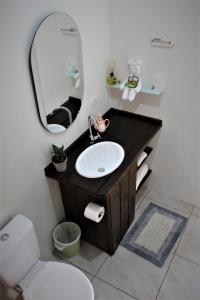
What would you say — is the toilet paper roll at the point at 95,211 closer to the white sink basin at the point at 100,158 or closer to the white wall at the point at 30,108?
the white sink basin at the point at 100,158

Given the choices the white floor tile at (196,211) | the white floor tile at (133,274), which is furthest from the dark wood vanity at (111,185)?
the white floor tile at (196,211)

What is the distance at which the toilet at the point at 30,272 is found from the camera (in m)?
1.56

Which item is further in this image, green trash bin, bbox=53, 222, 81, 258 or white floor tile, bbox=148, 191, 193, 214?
white floor tile, bbox=148, 191, 193, 214

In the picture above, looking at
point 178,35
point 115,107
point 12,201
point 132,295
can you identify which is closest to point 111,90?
point 115,107

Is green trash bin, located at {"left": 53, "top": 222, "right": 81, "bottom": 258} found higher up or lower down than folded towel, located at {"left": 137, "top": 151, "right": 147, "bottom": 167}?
lower down

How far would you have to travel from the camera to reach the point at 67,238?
2312 mm

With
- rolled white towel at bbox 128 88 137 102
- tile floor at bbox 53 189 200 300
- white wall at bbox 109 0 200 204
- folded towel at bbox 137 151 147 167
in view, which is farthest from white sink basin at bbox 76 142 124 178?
tile floor at bbox 53 189 200 300

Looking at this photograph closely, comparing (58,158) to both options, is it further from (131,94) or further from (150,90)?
(150,90)

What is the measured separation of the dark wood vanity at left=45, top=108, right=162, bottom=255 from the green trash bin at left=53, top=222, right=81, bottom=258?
0.22ft

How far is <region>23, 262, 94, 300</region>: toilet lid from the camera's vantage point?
159 centimetres

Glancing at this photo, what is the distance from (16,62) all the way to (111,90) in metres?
1.10

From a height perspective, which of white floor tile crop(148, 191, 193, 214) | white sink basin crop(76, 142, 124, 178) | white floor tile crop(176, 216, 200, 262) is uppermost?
white sink basin crop(76, 142, 124, 178)

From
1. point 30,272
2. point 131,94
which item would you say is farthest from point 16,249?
point 131,94

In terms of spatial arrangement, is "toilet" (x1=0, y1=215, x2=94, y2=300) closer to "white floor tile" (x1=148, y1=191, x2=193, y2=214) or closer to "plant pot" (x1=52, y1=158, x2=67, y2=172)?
"plant pot" (x1=52, y1=158, x2=67, y2=172)
